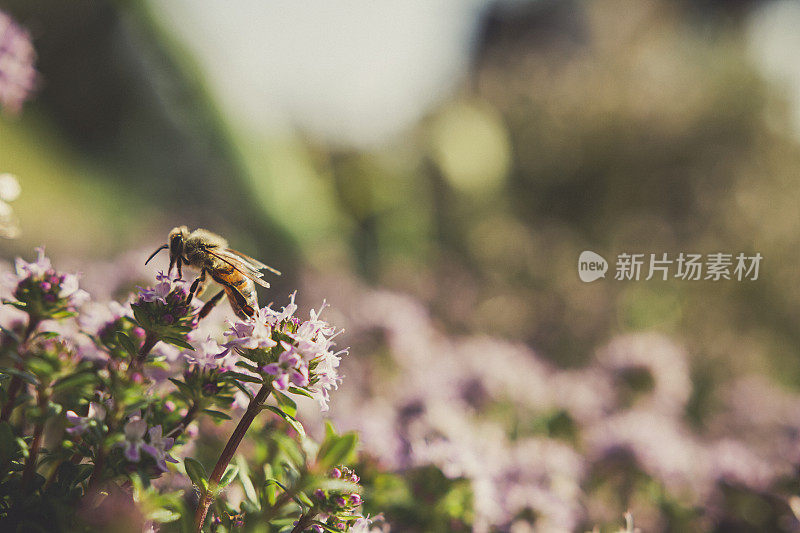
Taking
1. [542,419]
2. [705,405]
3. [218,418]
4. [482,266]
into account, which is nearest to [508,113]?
[482,266]

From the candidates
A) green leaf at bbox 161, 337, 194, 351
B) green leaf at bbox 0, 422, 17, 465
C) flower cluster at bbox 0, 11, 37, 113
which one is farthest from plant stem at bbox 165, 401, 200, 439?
flower cluster at bbox 0, 11, 37, 113

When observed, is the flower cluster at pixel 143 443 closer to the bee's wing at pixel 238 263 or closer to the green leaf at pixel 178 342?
the green leaf at pixel 178 342

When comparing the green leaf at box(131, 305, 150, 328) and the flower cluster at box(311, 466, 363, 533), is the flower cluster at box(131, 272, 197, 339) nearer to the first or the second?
the green leaf at box(131, 305, 150, 328)

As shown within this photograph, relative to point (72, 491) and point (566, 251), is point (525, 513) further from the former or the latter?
point (566, 251)

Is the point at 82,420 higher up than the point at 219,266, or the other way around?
the point at 219,266

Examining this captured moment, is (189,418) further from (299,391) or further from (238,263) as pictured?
(238,263)

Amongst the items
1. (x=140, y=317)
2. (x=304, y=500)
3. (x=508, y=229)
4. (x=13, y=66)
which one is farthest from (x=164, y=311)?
(x=508, y=229)

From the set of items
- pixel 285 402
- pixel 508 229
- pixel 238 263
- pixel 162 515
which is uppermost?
pixel 508 229
